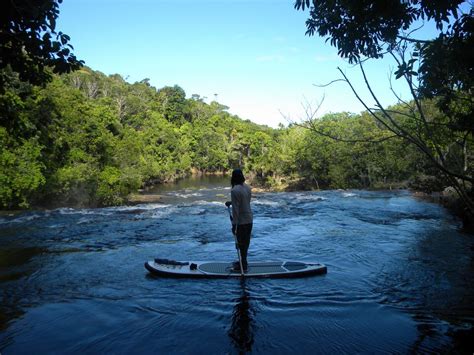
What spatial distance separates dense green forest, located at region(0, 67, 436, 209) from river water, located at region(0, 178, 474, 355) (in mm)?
2728

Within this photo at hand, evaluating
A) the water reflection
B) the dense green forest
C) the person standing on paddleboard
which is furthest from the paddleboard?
the dense green forest

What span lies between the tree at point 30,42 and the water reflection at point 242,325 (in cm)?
408

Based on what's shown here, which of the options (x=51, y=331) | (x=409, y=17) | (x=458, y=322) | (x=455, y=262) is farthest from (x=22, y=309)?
(x=455, y=262)

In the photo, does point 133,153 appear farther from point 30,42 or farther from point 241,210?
point 30,42

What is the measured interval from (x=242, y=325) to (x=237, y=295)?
119cm

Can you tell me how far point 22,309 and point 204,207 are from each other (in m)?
15.2

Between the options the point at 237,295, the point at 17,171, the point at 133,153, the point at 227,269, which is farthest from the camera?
the point at 133,153

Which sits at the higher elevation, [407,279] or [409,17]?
[409,17]

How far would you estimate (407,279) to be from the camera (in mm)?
7445

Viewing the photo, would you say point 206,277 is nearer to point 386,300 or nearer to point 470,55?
point 386,300

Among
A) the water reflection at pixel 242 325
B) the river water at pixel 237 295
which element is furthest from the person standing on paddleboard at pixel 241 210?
the water reflection at pixel 242 325

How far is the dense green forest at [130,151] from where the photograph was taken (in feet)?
60.1

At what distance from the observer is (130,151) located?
31.1 m

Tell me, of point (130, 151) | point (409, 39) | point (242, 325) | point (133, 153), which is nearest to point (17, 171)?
point (130, 151)
